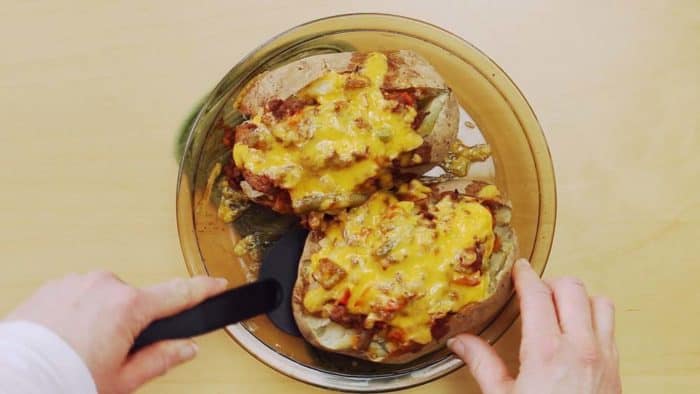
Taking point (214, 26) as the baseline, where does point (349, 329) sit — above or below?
below

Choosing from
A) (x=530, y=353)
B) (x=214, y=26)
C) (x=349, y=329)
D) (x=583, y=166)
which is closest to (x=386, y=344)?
(x=349, y=329)

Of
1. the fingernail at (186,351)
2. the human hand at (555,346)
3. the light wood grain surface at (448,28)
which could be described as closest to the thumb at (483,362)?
the human hand at (555,346)

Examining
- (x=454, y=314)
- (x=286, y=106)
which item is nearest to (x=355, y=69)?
(x=286, y=106)

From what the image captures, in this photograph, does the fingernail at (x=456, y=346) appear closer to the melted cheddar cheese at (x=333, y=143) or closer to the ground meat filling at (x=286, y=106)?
the melted cheddar cheese at (x=333, y=143)

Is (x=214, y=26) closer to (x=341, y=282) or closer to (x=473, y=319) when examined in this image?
(x=341, y=282)

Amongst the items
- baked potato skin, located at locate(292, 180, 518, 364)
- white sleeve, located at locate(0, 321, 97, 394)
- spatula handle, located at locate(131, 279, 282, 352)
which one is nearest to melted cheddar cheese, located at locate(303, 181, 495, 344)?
baked potato skin, located at locate(292, 180, 518, 364)

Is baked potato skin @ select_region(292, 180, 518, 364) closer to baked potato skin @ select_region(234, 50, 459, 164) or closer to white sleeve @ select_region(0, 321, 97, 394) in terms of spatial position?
baked potato skin @ select_region(234, 50, 459, 164)

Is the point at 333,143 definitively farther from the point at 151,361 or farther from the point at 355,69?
the point at 151,361
